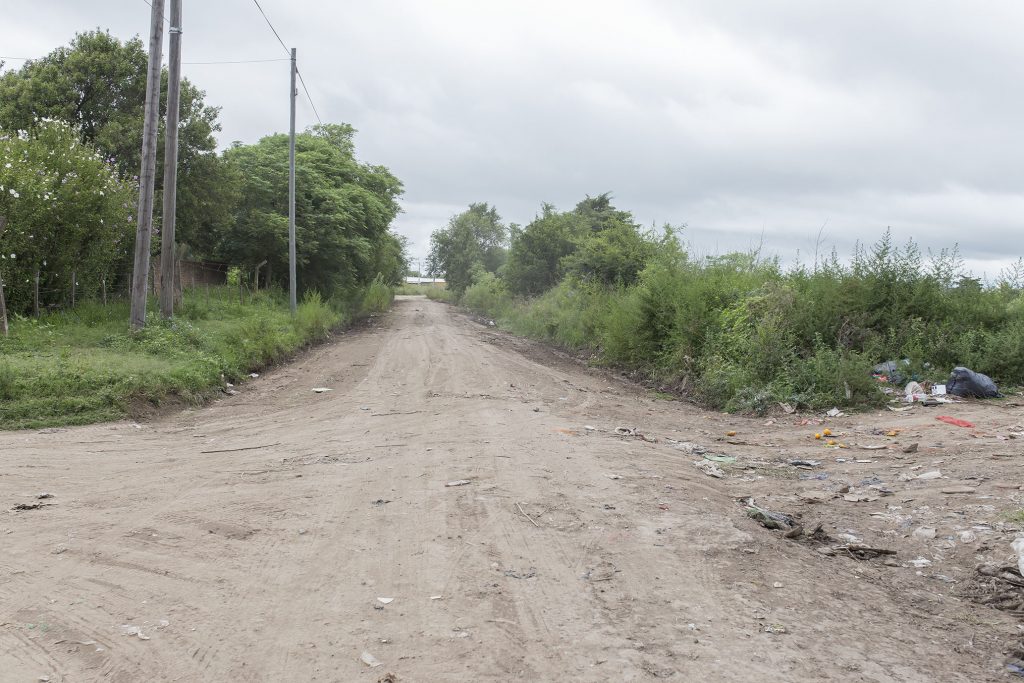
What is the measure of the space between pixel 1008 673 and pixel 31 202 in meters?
16.3

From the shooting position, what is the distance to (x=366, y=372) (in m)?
15.5

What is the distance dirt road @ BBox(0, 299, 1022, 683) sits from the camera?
11.9 feet

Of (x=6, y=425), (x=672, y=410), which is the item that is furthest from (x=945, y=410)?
(x=6, y=425)

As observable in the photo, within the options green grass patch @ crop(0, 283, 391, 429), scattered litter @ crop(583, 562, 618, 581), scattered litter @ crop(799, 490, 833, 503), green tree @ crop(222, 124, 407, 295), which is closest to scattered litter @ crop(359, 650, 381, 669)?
scattered litter @ crop(583, 562, 618, 581)

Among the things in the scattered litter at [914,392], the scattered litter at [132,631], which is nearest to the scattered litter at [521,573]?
the scattered litter at [132,631]

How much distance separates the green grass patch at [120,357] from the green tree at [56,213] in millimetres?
810

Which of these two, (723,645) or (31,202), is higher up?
(31,202)

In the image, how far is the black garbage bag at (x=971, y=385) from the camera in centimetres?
1092

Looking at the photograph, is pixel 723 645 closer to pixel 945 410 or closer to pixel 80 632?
pixel 80 632

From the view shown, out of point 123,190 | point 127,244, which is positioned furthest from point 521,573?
point 127,244

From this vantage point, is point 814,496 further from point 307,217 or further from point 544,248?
point 544,248

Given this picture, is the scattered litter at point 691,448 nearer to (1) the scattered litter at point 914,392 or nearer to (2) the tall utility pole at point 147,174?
(1) the scattered litter at point 914,392

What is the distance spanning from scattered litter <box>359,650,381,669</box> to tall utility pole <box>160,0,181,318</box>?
13882 millimetres

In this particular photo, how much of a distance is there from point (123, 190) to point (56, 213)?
255 cm
